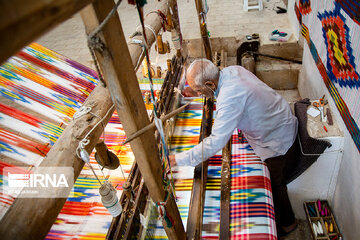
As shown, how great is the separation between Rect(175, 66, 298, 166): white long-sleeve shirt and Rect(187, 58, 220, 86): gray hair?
0.10 metres

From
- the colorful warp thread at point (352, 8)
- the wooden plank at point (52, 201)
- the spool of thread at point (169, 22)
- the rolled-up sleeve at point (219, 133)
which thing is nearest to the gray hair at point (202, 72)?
the rolled-up sleeve at point (219, 133)

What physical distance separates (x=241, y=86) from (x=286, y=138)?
83cm

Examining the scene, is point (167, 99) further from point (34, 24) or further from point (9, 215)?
point (34, 24)

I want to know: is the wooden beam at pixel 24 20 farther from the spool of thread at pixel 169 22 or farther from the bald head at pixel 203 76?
the spool of thread at pixel 169 22

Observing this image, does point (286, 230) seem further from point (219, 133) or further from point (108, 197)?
point (108, 197)

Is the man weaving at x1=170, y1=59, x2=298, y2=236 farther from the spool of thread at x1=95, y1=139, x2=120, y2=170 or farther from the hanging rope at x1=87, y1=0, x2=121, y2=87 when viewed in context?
the hanging rope at x1=87, y1=0, x2=121, y2=87

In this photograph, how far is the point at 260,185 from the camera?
8.57 feet

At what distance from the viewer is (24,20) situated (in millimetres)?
459

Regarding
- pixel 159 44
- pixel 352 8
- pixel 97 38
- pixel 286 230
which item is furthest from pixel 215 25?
pixel 97 38

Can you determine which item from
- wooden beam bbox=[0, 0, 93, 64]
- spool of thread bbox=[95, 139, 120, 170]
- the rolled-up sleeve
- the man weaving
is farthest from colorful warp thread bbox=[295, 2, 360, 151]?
wooden beam bbox=[0, 0, 93, 64]

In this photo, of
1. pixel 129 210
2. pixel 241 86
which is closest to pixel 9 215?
pixel 129 210

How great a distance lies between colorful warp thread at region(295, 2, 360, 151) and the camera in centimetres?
Result: 229

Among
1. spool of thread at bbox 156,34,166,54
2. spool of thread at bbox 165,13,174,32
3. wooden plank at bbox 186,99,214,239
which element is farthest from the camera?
spool of thread at bbox 165,13,174,32

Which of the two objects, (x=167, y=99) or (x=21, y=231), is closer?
(x=21, y=231)
